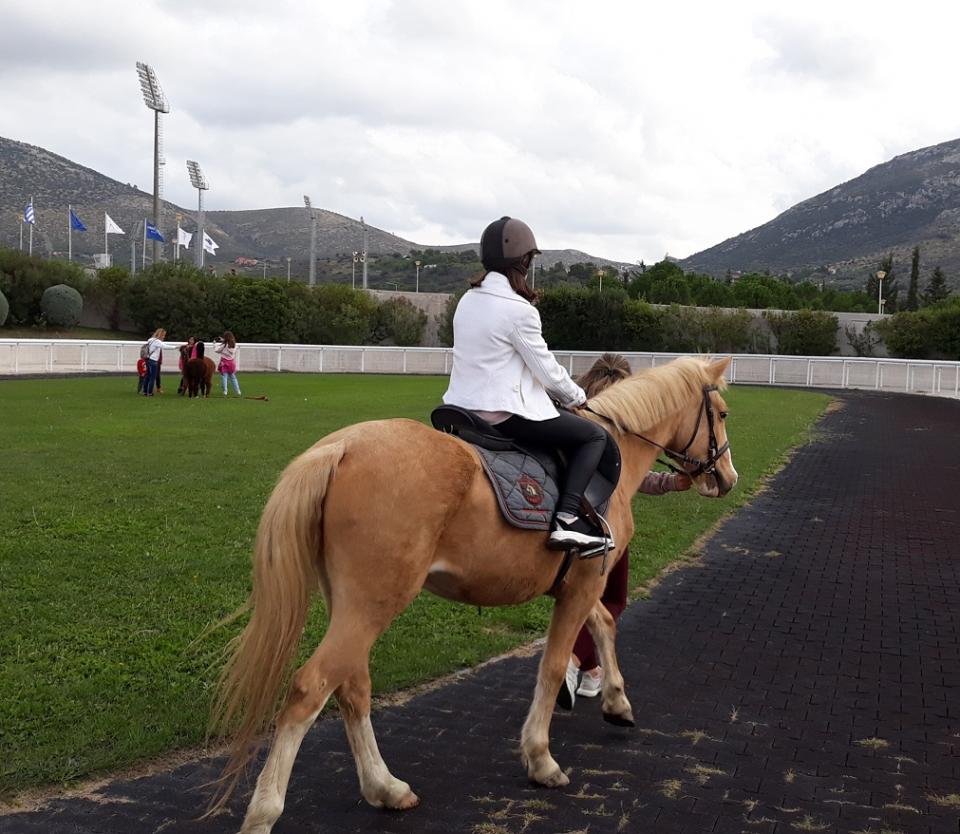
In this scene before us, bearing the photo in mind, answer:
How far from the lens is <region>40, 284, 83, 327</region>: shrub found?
5238cm

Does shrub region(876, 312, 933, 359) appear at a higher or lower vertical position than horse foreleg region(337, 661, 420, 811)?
higher

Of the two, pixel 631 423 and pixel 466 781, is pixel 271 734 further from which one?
pixel 631 423

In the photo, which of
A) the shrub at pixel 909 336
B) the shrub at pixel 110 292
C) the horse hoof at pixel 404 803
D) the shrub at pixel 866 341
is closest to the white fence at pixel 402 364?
the shrub at pixel 909 336

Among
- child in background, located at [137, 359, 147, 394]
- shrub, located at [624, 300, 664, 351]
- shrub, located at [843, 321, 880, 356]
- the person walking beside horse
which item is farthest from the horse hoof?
shrub, located at [843, 321, 880, 356]

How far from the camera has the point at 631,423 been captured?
5.38 m

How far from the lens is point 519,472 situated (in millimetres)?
4551

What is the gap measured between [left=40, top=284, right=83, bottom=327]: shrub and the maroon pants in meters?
52.4

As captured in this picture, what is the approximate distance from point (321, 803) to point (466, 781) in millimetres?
705

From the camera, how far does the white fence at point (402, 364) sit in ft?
128

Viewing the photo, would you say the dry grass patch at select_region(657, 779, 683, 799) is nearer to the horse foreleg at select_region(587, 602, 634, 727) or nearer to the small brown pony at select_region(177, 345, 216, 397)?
the horse foreleg at select_region(587, 602, 634, 727)

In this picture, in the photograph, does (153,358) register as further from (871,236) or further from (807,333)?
(871,236)

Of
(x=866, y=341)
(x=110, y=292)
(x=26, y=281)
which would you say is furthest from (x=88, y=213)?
(x=866, y=341)

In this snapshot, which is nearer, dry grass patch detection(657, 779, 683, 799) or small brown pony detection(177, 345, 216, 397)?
dry grass patch detection(657, 779, 683, 799)

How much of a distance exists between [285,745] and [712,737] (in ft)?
8.39
